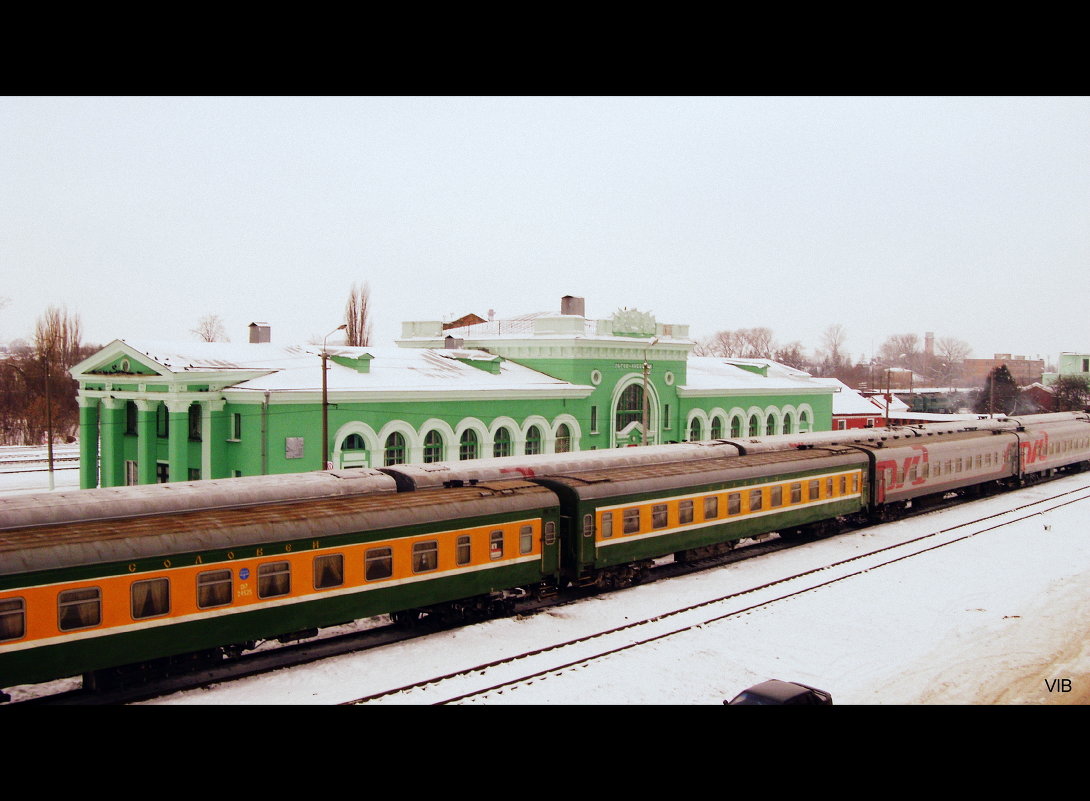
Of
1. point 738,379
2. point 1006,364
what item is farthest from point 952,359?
point 738,379

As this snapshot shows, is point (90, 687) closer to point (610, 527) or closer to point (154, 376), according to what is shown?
point (610, 527)

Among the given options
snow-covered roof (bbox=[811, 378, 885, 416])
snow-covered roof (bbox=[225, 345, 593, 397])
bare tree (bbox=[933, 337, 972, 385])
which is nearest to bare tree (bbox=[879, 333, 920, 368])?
bare tree (bbox=[933, 337, 972, 385])

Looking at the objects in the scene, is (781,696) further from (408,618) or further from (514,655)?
(408,618)

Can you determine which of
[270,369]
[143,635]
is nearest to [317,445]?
[270,369]

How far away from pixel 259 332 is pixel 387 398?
438 inches

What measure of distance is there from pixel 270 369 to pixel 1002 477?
33045 mm

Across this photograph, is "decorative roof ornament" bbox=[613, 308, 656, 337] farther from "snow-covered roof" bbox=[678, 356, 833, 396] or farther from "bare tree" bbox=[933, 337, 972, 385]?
"bare tree" bbox=[933, 337, 972, 385]

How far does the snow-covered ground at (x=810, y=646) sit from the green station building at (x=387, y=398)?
1127 centimetres

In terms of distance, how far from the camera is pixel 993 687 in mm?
14938

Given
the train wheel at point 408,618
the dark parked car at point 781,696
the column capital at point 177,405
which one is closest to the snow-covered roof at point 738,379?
the column capital at point 177,405

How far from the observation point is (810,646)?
56.4 ft

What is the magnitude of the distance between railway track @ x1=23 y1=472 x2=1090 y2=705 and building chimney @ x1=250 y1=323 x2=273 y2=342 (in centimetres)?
2451

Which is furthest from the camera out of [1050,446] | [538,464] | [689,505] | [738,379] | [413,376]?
[738,379]

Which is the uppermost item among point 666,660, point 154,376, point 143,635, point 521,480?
point 154,376
